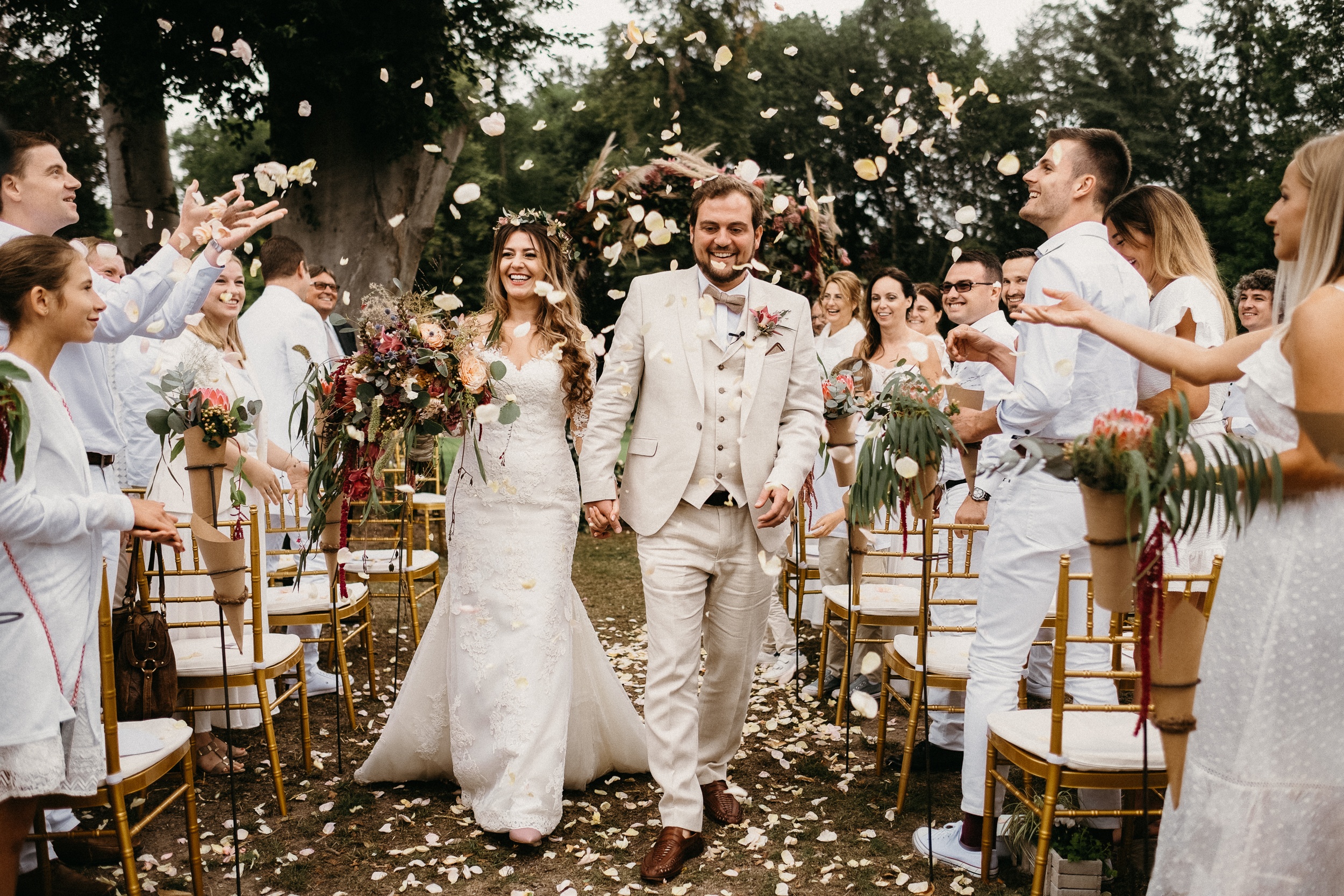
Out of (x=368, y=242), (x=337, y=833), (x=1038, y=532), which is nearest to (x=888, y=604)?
(x=1038, y=532)

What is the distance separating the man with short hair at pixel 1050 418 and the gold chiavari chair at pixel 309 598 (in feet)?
9.23

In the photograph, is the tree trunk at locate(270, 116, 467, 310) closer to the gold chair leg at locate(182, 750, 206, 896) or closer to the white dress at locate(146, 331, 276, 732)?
the white dress at locate(146, 331, 276, 732)

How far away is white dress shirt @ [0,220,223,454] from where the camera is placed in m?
3.53

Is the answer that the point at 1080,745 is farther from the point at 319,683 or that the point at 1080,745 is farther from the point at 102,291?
the point at 319,683

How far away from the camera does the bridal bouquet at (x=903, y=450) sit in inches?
145

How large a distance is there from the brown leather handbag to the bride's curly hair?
167 centimetres

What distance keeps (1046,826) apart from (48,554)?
3.04 metres

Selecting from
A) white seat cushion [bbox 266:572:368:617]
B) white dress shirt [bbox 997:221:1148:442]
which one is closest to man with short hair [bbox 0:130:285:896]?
white seat cushion [bbox 266:572:368:617]

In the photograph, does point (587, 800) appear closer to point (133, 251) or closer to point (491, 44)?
point (491, 44)

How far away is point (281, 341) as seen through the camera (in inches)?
230

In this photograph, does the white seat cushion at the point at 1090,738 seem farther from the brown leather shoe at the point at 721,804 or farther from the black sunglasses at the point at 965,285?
the black sunglasses at the point at 965,285

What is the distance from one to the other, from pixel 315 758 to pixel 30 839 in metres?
1.78

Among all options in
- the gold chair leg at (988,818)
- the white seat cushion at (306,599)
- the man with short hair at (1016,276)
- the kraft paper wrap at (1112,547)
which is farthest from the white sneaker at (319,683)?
the kraft paper wrap at (1112,547)

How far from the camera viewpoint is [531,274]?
4.20 m
